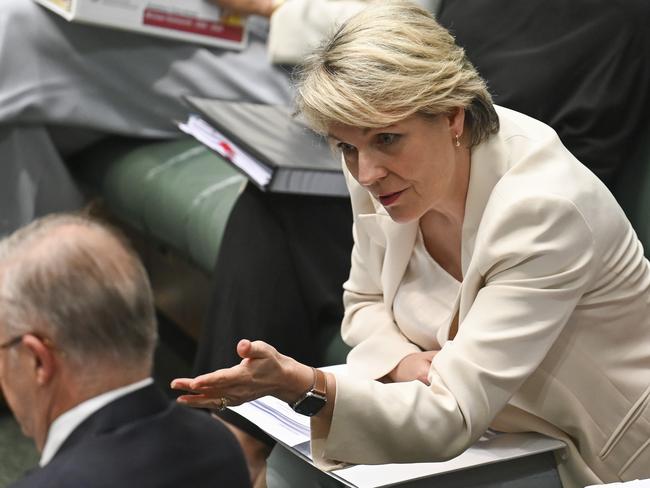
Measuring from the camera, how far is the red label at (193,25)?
9.18 feet

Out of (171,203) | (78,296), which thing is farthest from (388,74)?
(171,203)

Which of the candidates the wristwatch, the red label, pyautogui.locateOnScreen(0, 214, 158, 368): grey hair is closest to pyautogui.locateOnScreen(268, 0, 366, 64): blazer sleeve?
the red label

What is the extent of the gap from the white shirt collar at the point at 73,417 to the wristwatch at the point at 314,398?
0.75ft

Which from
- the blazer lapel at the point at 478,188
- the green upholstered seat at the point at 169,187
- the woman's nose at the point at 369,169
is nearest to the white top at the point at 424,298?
the blazer lapel at the point at 478,188

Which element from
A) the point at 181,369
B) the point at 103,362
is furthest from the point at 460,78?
the point at 181,369

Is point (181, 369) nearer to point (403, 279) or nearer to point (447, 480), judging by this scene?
point (403, 279)

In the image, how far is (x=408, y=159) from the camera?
1.49 m

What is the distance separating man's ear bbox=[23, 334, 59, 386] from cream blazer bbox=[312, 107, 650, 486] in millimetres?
334

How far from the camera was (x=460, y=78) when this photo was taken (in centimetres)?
148

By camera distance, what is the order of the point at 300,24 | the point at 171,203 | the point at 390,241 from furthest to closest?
1. the point at 171,203
2. the point at 300,24
3. the point at 390,241

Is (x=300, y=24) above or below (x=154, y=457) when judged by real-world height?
above

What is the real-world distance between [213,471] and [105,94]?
5.44ft

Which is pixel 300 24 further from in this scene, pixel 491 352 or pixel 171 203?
pixel 491 352

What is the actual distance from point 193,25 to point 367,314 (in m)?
1.29
